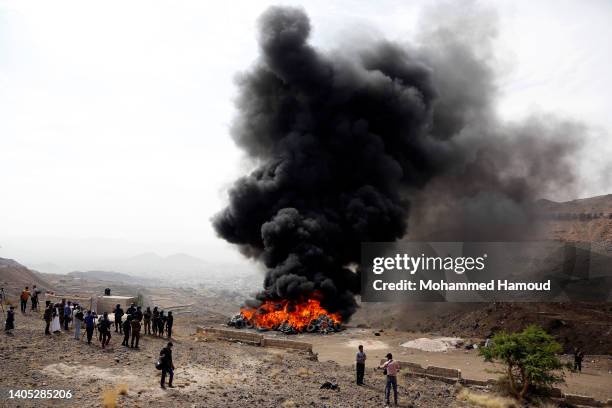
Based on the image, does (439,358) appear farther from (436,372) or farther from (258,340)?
(258,340)

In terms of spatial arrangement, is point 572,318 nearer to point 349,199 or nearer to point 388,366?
point 349,199

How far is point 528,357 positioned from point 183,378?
41.6ft

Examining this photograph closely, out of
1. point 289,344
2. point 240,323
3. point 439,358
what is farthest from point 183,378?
point 240,323

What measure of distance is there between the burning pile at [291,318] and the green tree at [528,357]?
18349mm

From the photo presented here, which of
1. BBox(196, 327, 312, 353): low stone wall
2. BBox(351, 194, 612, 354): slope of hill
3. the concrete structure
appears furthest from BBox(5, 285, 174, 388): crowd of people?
BBox(351, 194, 612, 354): slope of hill

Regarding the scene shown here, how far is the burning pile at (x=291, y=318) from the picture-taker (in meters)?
34.6

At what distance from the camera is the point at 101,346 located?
18.0 m

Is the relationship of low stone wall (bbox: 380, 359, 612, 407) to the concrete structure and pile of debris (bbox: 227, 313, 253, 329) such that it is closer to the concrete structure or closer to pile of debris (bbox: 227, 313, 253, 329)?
the concrete structure

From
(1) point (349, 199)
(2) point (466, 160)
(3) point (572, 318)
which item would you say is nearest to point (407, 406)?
(3) point (572, 318)

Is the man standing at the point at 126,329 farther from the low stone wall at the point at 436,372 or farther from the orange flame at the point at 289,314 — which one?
the orange flame at the point at 289,314

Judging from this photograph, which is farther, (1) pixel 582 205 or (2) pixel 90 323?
(1) pixel 582 205

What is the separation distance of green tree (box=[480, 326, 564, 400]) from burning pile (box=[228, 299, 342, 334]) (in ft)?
60.2

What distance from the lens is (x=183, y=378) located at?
1531 cm

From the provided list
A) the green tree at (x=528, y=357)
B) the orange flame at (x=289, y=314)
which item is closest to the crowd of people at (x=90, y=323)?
the orange flame at (x=289, y=314)
